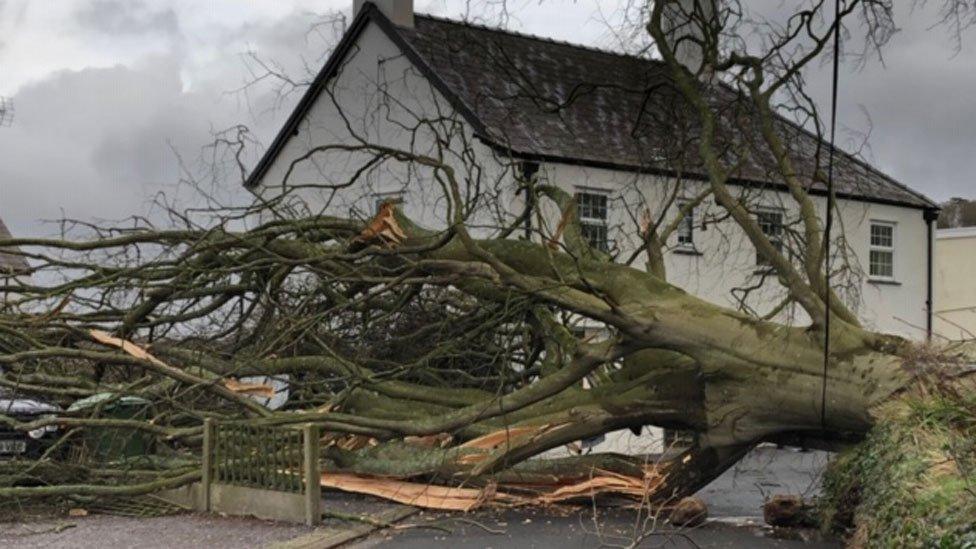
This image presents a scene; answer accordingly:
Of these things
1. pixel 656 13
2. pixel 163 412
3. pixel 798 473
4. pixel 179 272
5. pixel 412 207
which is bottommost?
pixel 798 473

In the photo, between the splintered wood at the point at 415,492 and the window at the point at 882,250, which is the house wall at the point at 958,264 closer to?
the window at the point at 882,250

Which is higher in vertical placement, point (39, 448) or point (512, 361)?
point (512, 361)

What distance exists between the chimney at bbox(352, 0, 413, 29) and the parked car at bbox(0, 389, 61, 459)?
1300 cm

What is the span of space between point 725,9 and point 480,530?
6817 mm

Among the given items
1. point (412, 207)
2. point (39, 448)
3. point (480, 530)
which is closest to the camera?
point (480, 530)

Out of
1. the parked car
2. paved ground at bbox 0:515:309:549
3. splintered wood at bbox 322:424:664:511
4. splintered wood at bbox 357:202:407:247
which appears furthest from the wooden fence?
splintered wood at bbox 357:202:407:247

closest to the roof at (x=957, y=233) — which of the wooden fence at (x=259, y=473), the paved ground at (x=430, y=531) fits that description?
the paved ground at (x=430, y=531)

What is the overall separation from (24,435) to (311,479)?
3.81 metres

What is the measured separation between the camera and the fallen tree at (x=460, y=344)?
1189cm

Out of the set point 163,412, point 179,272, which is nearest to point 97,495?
point 163,412

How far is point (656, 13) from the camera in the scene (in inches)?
544

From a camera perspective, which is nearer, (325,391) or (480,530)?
(480,530)

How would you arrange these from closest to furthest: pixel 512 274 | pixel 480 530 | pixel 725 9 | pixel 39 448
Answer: pixel 480 530
pixel 512 274
pixel 39 448
pixel 725 9

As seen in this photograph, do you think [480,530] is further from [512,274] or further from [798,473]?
[798,473]
